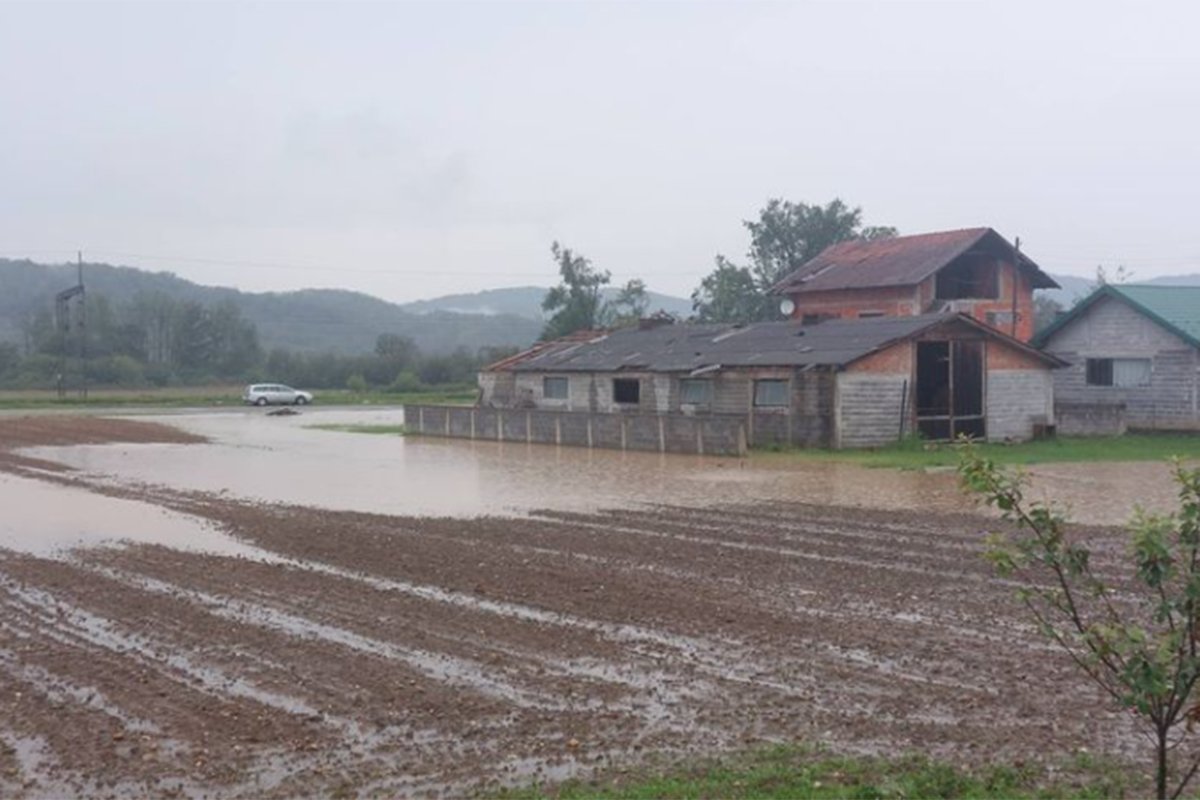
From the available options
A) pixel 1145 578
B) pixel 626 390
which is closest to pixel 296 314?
pixel 626 390

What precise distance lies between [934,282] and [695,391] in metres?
16.2

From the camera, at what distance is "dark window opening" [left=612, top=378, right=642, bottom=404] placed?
42.4 meters

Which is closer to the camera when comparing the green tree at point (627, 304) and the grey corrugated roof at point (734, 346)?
the grey corrugated roof at point (734, 346)

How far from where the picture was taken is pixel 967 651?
10766 mm

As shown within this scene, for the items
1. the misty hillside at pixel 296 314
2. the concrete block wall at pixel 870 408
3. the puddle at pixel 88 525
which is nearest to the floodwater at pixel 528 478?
the puddle at pixel 88 525

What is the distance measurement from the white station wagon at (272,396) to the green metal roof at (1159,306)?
165 ft

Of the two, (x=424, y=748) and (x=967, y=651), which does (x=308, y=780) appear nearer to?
(x=424, y=748)

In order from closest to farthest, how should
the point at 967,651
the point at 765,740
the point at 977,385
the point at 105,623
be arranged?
the point at 765,740 → the point at 967,651 → the point at 105,623 → the point at 977,385

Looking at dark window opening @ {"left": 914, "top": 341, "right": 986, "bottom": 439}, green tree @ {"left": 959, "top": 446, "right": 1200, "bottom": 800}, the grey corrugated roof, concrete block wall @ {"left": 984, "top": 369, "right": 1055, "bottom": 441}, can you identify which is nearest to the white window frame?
the grey corrugated roof

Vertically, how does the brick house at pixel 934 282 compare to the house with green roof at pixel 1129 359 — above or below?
above

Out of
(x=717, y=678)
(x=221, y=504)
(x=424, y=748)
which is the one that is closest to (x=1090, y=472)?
(x=221, y=504)

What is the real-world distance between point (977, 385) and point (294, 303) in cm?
16168

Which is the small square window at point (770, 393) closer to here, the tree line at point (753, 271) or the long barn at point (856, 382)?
the long barn at point (856, 382)

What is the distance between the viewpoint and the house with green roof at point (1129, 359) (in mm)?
37656
